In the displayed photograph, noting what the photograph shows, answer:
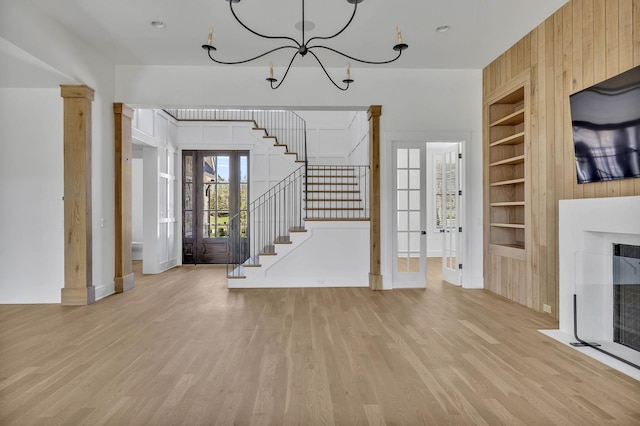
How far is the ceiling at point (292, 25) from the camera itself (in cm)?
372

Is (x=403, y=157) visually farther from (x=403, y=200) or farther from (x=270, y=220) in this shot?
(x=270, y=220)

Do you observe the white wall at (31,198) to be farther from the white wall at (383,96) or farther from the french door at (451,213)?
the french door at (451,213)

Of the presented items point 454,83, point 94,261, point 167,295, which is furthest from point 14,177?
point 454,83

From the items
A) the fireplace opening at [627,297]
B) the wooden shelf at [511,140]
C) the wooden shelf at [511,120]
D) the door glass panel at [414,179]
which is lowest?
the fireplace opening at [627,297]

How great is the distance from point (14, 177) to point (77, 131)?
40.2 inches

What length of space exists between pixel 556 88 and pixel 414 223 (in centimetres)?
247

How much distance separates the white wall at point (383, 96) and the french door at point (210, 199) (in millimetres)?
2711

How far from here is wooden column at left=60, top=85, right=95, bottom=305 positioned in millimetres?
4410

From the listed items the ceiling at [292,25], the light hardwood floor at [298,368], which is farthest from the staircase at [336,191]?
the light hardwood floor at [298,368]

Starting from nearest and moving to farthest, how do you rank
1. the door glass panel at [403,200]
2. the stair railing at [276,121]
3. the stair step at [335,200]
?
1. the door glass panel at [403,200]
2. the stair step at [335,200]
3. the stair railing at [276,121]

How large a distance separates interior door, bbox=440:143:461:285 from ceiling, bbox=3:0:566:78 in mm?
1556

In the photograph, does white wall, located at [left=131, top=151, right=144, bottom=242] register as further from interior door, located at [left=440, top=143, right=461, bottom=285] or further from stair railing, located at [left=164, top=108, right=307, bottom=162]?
interior door, located at [left=440, top=143, right=461, bottom=285]

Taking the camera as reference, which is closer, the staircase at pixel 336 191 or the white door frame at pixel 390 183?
the white door frame at pixel 390 183

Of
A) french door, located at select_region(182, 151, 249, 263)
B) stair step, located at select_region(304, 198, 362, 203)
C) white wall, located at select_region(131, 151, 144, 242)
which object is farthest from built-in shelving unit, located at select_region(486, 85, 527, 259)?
white wall, located at select_region(131, 151, 144, 242)
